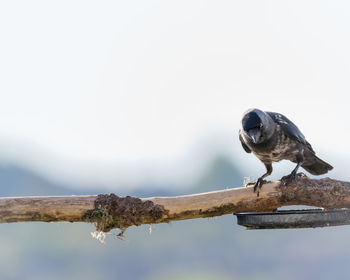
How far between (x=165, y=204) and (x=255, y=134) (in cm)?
133

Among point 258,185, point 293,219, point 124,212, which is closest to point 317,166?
point 258,185

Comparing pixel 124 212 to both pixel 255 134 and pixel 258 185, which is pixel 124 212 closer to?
pixel 258 185

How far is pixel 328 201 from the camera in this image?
377 centimetres

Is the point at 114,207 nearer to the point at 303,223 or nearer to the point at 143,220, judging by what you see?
the point at 143,220

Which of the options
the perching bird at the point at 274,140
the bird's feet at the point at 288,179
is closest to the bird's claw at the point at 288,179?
the bird's feet at the point at 288,179

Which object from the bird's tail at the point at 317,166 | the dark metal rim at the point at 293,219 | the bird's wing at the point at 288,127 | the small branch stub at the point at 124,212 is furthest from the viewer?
the bird's tail at the point at 317,166

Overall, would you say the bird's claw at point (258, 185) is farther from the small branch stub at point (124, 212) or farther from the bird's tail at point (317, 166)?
the bird's tail at point (317, 166)

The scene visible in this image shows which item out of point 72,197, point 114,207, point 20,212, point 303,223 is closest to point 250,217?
point 303,223

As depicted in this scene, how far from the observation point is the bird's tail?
5.00 metres

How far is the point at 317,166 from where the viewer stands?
5062mm

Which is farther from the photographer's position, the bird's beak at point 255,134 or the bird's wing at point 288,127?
the bird's wing at point 288,127

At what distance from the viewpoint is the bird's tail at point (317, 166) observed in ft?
16.4

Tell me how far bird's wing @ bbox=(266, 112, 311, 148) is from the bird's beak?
47 cm

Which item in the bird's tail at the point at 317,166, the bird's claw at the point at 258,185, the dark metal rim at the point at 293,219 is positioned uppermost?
the bird's tail at the point at 317,166
